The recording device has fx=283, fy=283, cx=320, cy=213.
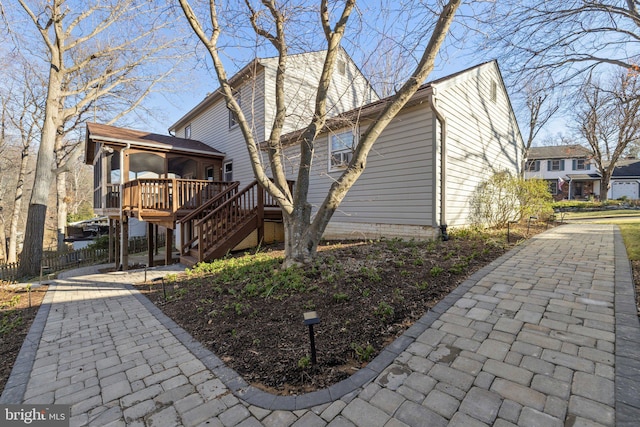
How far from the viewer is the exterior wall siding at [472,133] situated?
7.21 m

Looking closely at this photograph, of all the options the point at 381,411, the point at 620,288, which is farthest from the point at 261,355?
the point at 620,288

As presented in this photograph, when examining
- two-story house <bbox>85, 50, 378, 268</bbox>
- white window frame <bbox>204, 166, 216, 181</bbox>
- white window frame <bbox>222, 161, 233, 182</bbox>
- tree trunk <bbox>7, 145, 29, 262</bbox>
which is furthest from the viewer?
tree trunk <bbox>7, 145, 29, 262</bbox>

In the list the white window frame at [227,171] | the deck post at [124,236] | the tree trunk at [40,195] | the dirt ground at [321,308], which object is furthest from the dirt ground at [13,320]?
the white window frame at [227,171]

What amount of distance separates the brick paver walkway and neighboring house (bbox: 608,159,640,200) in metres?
38.6

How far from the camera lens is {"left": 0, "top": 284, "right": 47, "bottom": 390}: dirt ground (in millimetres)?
3065

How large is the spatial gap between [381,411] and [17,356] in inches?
154

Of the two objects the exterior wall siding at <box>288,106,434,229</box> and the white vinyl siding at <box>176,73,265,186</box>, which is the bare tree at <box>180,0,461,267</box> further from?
the white vinyl siding at <box>176,73,265,186</box>

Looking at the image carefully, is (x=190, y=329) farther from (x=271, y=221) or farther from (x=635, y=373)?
(x=271, y=221)

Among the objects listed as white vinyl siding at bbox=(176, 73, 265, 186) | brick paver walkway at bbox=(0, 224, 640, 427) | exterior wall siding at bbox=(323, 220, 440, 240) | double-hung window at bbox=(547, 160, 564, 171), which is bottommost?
brick paver walkway at bbox=(0, 224, 640, 427)

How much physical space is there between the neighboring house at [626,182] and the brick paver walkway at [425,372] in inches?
1521

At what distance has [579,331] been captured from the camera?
9.11ft

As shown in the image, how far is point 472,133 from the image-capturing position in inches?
333

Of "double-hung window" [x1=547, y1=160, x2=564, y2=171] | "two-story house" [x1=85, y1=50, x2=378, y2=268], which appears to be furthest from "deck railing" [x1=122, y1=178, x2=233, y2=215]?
"double-hung window" [x1=547, y1=160, x2=564, y2=171]

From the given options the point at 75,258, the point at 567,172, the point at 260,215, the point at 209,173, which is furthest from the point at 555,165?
the point at 75,258
